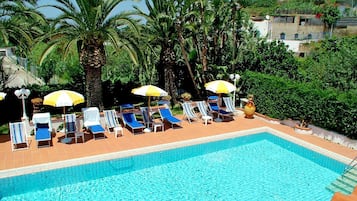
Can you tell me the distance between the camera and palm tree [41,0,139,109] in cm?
1445

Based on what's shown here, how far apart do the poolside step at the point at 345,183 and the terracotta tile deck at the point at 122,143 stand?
197 cm

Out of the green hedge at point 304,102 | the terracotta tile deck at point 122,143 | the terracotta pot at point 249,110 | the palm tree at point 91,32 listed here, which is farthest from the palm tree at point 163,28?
the terracotta pot at point 249,110

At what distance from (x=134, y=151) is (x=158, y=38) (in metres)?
8.22

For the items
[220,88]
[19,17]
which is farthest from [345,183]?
[19,17]

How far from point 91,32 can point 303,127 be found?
11465 millimetres

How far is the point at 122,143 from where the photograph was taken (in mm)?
13695

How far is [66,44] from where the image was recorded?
14.2 metres

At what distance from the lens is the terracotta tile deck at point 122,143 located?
1193 centimetres

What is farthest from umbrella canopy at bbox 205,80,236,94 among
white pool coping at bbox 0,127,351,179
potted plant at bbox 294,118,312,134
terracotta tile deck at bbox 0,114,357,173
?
potted plant at bbox 294,118,312,134

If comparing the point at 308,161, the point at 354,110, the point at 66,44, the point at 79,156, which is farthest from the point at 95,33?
the point at 354,110

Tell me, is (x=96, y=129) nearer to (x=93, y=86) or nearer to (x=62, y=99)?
(x=62, y=99)

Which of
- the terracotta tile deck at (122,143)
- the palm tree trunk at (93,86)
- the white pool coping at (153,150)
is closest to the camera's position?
the white pool coping at (153,150)

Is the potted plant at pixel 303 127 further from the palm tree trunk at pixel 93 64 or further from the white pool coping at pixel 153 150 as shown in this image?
the palm tree trunk at pixel 93 64

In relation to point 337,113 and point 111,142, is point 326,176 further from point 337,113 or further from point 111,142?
point 111,142
